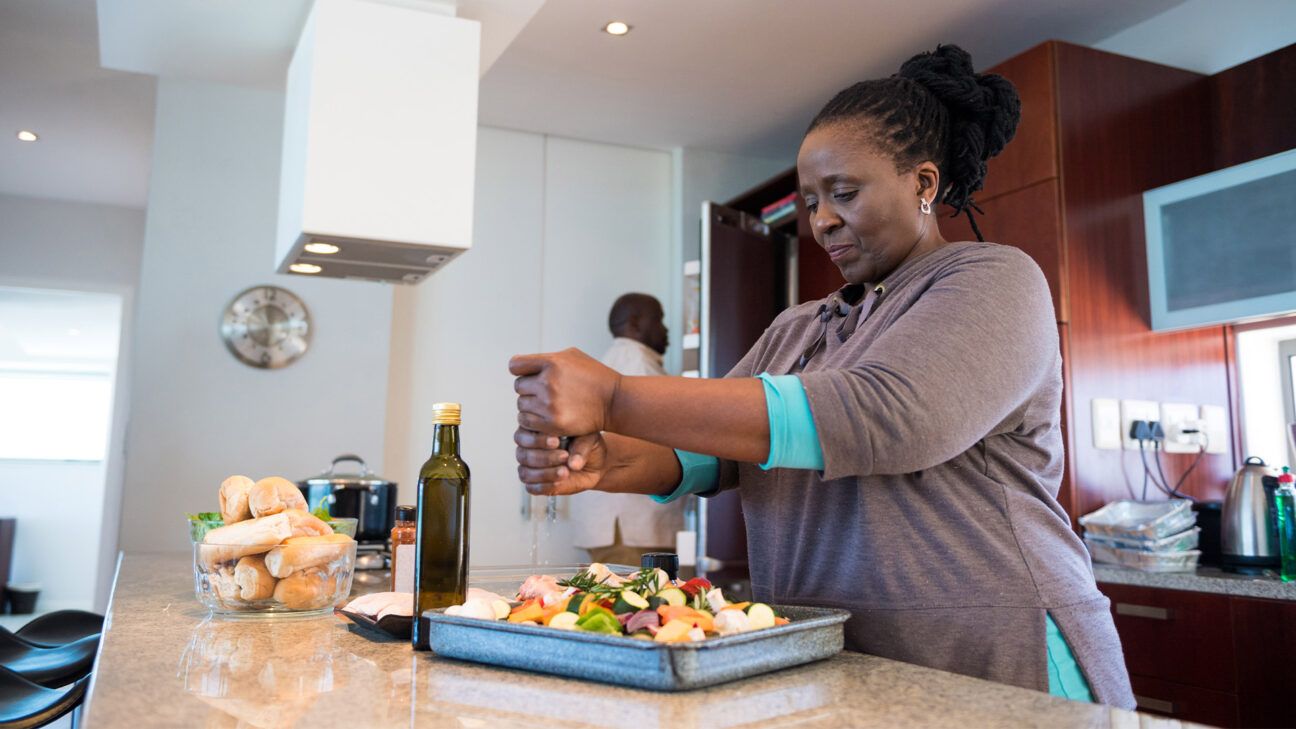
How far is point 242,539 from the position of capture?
1251mm

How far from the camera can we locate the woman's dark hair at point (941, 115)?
1139 millimetres

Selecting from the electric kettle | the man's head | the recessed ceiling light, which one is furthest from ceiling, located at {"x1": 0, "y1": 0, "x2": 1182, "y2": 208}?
the electric kettle

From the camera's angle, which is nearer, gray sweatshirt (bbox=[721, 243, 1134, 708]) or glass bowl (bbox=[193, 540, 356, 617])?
A: gray sweatshirt (bbox=[721, 243, 1134, 708])

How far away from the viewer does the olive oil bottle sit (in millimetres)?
1048

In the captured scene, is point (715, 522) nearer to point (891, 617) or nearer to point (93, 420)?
point (891, 617)

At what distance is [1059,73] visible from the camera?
2680 millimetres

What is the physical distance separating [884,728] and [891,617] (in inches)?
13.5

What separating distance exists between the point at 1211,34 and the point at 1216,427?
115cm

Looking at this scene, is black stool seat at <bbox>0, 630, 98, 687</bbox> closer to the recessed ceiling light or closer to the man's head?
the recessed ceiling light

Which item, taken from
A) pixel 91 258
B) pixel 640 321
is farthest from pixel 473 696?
pixel 91 258

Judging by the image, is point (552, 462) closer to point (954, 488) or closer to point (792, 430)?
point (792, 430)

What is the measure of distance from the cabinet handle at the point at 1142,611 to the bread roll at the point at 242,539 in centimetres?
193

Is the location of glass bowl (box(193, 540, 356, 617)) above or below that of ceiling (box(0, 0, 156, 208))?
below

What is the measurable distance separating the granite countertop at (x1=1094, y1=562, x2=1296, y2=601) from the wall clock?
2.77 m
